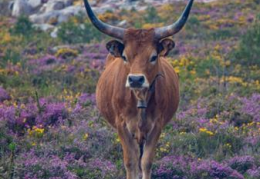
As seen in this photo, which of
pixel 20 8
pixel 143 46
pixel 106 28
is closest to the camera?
pixel 143 46

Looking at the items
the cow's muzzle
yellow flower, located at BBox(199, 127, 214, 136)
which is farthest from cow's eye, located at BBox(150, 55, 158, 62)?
yellow flower, located at BBox(199, 127, 214, 136)

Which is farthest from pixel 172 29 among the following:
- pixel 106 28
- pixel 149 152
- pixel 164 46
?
pixel 149 152

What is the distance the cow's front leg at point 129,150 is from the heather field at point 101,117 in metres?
0.68

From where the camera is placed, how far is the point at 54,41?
88.4ft

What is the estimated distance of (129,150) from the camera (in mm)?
8625

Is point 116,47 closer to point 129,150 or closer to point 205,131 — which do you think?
point 129,150

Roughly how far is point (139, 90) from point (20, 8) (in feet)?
126

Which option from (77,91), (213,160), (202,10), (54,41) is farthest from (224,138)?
(202,10)

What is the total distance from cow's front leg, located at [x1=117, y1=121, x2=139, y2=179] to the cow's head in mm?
918

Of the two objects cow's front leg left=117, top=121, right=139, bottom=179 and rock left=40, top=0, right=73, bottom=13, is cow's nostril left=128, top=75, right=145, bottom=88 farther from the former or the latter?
rock left=40, top=0, right=73, bottom=13

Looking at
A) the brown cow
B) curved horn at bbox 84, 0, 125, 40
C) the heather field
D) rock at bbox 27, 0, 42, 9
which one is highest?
curved horn at bbox 84, 0, 125, 40

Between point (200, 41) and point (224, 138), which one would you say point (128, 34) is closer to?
point (224, 138)

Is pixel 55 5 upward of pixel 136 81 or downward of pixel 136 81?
downward

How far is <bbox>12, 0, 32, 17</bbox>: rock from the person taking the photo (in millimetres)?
44688
